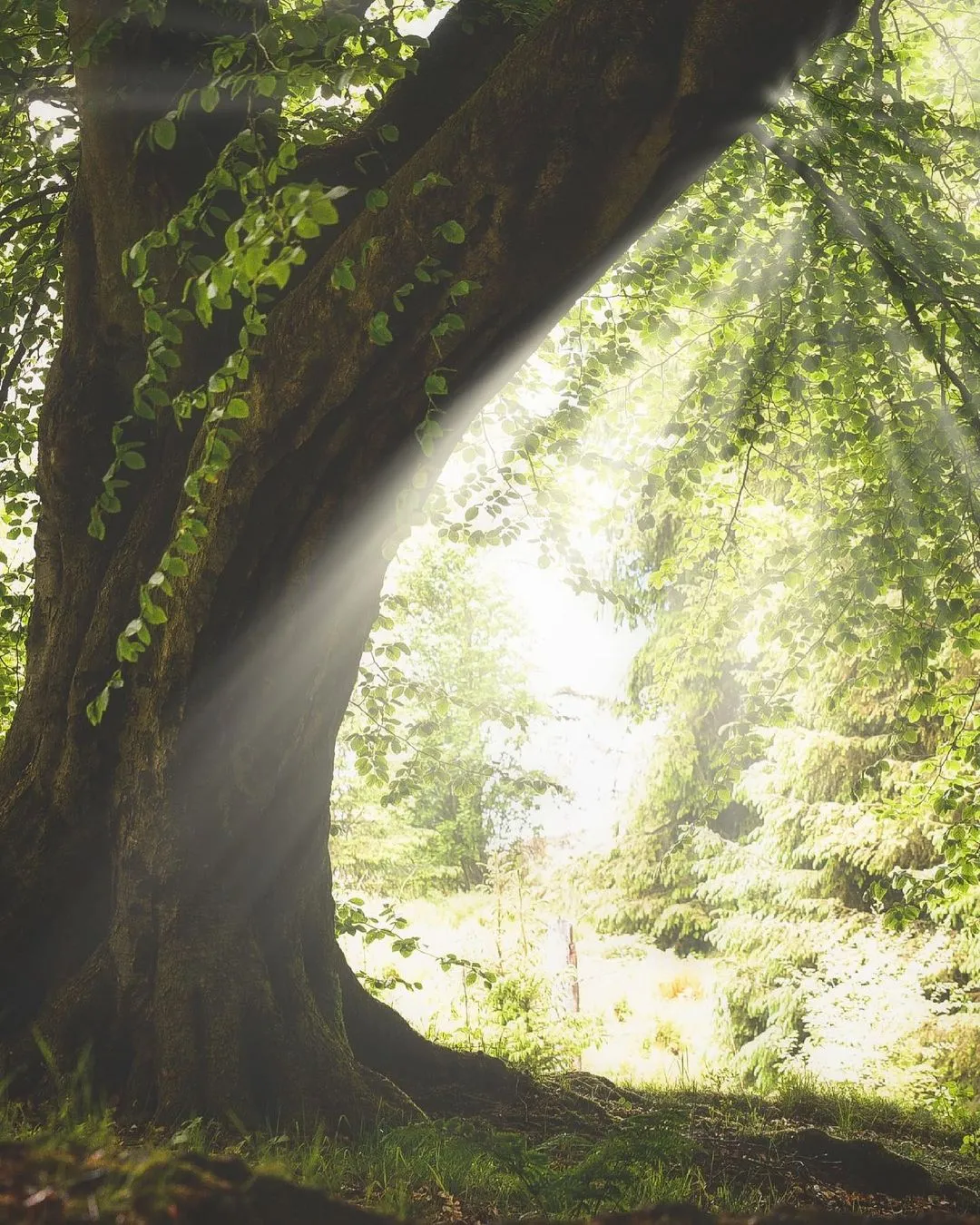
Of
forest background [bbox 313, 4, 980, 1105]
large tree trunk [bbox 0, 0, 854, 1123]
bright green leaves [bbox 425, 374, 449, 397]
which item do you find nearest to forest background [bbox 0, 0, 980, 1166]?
forest background [bbox 313, 4, 980, 1105]

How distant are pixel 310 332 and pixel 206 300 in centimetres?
92

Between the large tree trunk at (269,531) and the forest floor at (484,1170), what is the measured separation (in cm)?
47

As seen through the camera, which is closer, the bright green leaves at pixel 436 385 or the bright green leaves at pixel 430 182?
the bright green leaves at pixel 430 182

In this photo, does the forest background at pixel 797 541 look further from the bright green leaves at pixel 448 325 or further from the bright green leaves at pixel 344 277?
the bright green leaves at pixel 344 277

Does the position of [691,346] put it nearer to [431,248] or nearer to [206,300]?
[431,248]

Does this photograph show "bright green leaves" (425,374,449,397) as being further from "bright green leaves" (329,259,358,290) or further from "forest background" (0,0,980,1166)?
"bright green leaves" (329,259,358,290)

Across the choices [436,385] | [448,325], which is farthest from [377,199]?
[436,385]

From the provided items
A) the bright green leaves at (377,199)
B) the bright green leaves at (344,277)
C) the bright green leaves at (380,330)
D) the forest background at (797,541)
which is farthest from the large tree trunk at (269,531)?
the forest background at (797,541)

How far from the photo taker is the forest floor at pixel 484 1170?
1.20m

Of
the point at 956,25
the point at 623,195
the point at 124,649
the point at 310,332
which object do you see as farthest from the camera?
the point at 956,25

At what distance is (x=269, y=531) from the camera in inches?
121

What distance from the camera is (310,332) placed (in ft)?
8.98

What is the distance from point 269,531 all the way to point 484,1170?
224cm

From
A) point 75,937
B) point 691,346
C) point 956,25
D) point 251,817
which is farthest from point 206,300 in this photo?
point 956,25
